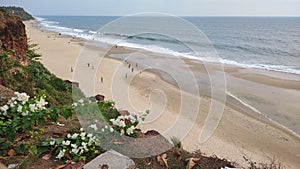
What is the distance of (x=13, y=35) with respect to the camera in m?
7.50

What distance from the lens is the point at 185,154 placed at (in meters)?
3.69

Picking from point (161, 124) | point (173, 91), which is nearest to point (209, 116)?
point (161, 124)

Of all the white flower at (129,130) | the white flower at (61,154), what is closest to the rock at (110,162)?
the white flower at (61,154)

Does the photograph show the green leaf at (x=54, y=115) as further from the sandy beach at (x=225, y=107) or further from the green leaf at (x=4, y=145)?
the sandy beach at (x=225, y=107)

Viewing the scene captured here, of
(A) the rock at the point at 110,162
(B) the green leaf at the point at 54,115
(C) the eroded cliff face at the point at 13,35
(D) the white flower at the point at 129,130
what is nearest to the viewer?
(A) the rock at the point at 110,162

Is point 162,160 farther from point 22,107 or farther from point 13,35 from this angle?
point 13,35

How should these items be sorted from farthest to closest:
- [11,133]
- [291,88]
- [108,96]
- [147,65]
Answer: [147,65]
[291,88]
[108,96]
[11,133]

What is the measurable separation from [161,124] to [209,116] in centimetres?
246

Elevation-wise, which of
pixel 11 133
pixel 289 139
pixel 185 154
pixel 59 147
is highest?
pixel 11 133

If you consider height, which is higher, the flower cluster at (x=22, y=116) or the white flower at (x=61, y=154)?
the flower cluster at (x=22, y=116)

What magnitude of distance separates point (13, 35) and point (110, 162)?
6117mm

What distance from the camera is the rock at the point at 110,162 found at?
2871 mm

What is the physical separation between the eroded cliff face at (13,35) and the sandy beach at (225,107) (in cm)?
163

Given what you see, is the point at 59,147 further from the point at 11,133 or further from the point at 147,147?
the point at 147,147
